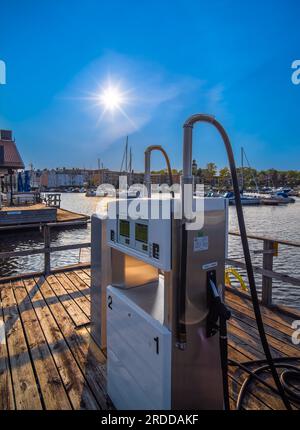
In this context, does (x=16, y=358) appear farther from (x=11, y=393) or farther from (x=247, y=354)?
(x=247, y=354)

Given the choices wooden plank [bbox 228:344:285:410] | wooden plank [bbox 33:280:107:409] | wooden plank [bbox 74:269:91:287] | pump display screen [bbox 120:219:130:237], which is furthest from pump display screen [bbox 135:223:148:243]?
wooden plank [bbox 74:269:91:287]

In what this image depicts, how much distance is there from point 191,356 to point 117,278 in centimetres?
81

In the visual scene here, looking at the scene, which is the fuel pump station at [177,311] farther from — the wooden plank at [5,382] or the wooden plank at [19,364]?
the wooden plank at [5,382]

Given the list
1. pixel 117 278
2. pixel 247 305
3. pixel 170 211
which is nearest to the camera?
pixel 170 211

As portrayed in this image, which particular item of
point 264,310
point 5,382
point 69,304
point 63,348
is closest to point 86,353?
point 63,348

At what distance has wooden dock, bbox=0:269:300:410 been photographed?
219cm

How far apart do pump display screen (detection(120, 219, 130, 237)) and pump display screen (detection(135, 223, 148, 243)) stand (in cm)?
12

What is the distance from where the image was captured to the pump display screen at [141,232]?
1.69 m

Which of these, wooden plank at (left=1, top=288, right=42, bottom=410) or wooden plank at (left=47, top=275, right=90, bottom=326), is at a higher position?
wooden plank at (left=47, top=275, right=90, bottom=326)

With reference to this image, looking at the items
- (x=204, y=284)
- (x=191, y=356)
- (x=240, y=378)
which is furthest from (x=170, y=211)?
(x=240, y=378)

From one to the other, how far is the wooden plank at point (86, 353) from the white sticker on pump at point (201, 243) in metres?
1.45

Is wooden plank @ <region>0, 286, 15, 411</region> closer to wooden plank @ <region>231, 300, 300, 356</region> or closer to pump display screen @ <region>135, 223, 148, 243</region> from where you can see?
pump display screen @ <region>135, 223, 148, 243</region>

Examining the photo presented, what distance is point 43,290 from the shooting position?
440 cm
